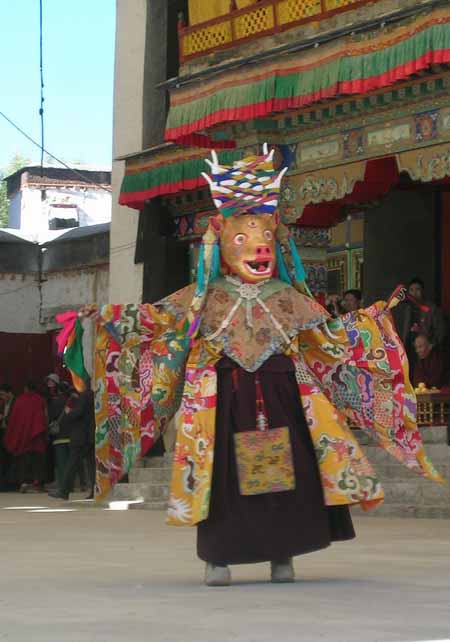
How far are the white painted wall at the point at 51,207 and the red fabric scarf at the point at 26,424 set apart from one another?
918 cm

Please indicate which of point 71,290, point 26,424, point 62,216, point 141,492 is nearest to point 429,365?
point 141,492

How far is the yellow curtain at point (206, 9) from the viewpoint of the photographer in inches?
642

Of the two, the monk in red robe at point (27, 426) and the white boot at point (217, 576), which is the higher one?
the monk in red robe at point (27, 426)

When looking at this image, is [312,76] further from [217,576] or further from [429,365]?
[217,576]

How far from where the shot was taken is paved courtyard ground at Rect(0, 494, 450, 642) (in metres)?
5.53

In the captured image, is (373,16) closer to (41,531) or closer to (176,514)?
(41,531)

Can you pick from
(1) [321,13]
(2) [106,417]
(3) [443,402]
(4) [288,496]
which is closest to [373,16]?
(1) [321,13]

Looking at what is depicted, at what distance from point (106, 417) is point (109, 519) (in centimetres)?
555

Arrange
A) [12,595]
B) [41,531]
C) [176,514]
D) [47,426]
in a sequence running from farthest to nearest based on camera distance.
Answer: [47,426], [41,531], [176,514], [12,595]

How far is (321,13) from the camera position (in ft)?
48.5

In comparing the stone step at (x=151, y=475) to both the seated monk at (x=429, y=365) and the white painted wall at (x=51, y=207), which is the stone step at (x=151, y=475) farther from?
the white painted wall at (x=51, y=207)

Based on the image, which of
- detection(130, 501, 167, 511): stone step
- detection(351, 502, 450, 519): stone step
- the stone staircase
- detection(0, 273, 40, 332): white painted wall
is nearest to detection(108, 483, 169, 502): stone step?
the stone staircase

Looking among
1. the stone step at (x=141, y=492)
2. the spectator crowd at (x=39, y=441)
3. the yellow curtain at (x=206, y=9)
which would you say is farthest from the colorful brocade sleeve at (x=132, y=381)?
the spectator crowd at (x=39, y=441)

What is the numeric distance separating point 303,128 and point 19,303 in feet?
32.9
